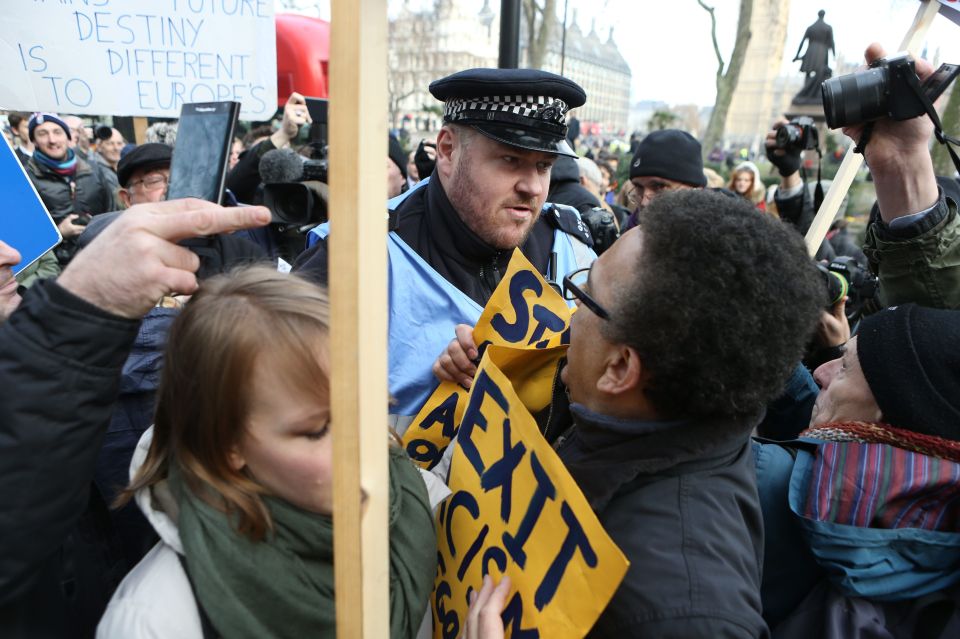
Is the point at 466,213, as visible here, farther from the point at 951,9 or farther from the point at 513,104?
the point at 951,9

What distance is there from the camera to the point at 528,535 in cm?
112

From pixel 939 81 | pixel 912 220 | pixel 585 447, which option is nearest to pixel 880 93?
pixel 939 81

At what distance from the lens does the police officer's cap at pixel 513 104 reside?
2.09 m

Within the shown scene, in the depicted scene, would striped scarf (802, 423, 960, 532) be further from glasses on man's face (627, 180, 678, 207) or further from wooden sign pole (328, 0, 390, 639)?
glasses on man's face (627, 180, 678, 207)

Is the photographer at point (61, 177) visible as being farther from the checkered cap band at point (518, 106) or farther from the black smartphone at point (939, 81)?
the black smartphone at point (939, 81)

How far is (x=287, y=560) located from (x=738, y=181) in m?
6.07

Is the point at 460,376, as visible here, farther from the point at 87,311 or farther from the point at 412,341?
the point at 87,311

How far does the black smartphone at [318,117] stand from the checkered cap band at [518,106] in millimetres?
1312

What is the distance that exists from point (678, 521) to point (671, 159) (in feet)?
9.97

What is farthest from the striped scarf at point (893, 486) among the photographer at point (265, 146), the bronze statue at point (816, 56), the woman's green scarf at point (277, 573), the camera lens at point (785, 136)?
the bronze statue at point (816, 56)

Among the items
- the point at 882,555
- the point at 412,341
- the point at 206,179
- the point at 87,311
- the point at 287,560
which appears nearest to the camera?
the point at 87,311

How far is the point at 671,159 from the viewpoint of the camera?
3779 millimetres

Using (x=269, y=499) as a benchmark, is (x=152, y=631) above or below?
below

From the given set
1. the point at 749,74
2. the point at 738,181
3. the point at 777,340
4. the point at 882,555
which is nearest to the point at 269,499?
the point at 777,340
